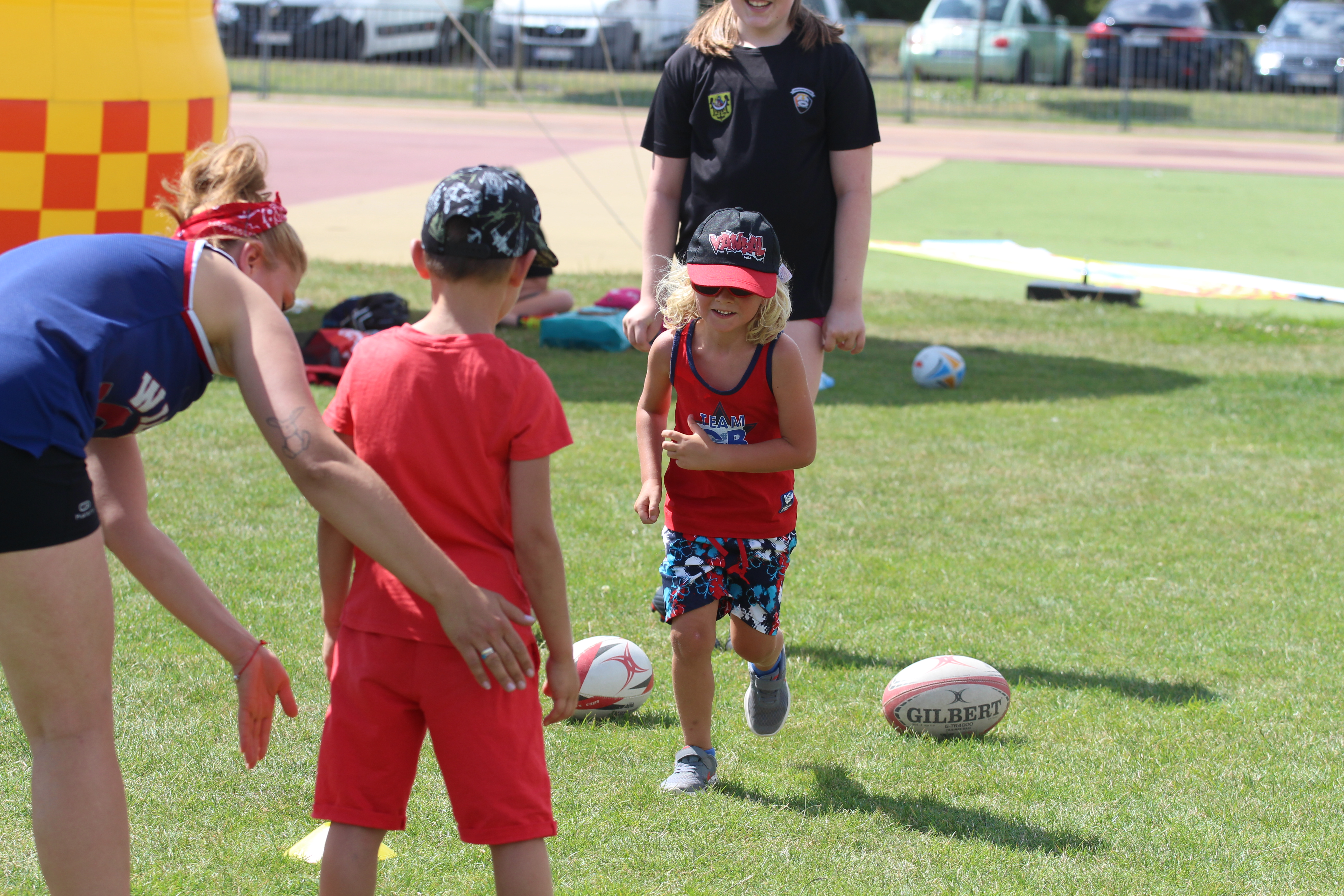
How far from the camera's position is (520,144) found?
2264 cm

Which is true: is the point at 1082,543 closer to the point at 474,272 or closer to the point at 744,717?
the point at 744,717

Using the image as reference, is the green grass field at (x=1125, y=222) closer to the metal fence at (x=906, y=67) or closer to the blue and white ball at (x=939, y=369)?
the blue and white ball at (x=939, y=369)

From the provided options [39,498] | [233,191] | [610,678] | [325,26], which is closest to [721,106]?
[610,678]

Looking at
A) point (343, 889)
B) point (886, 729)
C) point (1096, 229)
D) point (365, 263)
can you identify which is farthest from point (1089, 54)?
point (343, 889)

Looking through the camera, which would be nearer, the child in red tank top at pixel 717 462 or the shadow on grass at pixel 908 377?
the child in red tank top at pixel 717 462

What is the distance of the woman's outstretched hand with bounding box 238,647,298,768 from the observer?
279cm

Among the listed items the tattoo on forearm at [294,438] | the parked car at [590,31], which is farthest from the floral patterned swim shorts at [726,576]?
the parked car at [590,31]

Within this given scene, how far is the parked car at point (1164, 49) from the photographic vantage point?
28.2 metres

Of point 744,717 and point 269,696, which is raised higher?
point 269,696

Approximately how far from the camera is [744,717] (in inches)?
173

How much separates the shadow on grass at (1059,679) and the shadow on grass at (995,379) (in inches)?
152

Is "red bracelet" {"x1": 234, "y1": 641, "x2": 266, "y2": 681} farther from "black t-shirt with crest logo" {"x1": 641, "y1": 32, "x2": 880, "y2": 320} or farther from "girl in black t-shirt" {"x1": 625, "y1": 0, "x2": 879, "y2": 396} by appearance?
"black t-shirt with crest logo" {"x1": 641, "y1": 32, "x2": 880, "y2": 320}

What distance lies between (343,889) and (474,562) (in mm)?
650

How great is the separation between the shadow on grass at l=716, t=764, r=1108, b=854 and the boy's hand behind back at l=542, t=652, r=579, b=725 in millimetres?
1248
